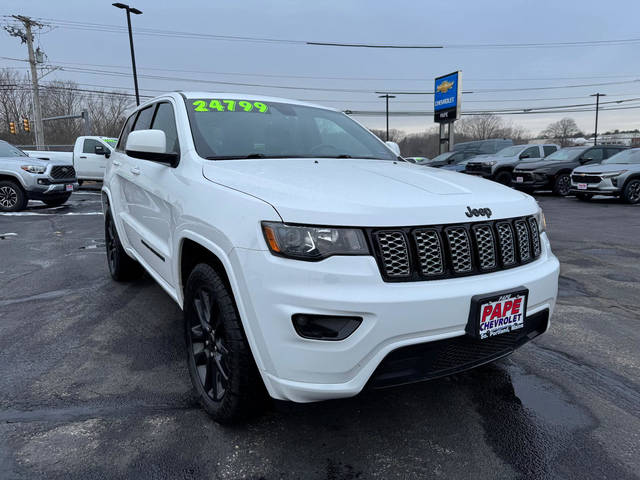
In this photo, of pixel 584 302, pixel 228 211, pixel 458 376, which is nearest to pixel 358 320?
pixel 228 211

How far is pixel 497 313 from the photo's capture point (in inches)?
77.5

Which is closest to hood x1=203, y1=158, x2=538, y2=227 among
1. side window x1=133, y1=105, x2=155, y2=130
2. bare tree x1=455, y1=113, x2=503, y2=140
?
side window x1=133, y1=105, x2=155, y2=130

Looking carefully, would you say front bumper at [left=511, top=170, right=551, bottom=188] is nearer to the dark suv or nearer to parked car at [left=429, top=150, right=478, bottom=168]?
the dark suv

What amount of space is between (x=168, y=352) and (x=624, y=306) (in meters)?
3.94

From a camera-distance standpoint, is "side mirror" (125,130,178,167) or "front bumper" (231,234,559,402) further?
"side mirror" (125,130,178,167)

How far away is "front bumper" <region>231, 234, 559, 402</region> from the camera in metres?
1.71

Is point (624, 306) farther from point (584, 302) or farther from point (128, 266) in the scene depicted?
point (128, 266)

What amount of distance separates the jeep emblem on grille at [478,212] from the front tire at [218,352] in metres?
1.13

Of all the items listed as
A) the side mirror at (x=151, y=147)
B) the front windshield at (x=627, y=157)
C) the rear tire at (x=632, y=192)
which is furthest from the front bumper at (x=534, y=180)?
the side mirror at (x=151, y=147)

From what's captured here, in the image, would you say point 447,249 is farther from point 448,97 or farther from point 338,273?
point 448,97

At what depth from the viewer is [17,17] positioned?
29.0 meters

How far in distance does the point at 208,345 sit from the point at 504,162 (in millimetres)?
15432

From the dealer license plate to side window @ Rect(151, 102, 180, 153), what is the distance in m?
2.00

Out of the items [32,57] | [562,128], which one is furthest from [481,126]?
[32,57]
